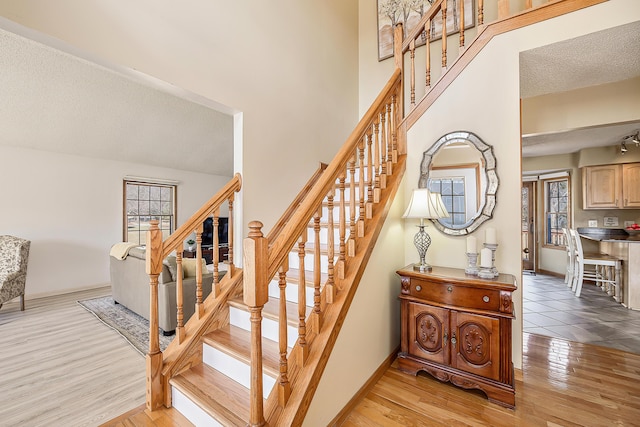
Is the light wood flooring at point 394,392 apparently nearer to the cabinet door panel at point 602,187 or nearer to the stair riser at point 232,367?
the stair riser at point 232,367

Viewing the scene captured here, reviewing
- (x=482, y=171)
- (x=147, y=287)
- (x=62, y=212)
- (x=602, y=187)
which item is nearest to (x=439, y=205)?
(x=482, y=171)

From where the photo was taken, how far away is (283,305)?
131cm

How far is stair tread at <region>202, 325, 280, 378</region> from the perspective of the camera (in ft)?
5.12

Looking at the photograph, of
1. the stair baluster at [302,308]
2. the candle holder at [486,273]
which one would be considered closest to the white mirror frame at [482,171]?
the candle holder at [486,273]

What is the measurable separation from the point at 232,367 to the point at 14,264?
4.01 meters

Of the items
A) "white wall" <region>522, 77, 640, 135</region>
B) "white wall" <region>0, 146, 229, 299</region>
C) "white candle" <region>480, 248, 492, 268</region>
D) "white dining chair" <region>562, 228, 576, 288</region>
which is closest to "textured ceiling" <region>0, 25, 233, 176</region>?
"white wall" <region>0, 146, 229, 299</region>

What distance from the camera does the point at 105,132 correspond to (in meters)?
4.55

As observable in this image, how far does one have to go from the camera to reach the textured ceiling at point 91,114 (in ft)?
10.8

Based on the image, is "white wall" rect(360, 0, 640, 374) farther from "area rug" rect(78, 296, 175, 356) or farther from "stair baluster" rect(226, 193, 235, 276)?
"area rug" rect(78, 296, 175, 356)

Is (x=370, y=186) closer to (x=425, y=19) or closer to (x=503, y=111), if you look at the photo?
(x=503, y=111)

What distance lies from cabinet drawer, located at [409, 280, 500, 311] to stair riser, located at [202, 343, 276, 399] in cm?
124

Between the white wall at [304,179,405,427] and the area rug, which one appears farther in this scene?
the area rug

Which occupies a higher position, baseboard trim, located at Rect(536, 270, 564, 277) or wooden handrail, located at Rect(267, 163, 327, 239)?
wooden handrail, located at Rect(267, 163, 327, 239)

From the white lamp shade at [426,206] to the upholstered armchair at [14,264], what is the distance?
16.3 ft
